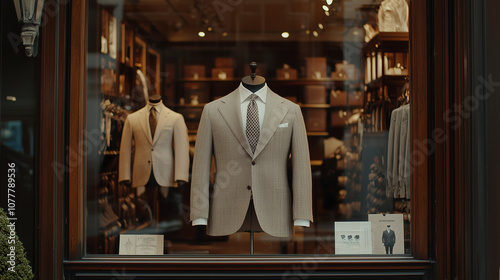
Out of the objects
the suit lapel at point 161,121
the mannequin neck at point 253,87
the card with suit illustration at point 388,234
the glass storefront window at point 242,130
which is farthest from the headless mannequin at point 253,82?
the card with suit illustration at point 388,234

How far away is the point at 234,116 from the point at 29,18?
128 cm

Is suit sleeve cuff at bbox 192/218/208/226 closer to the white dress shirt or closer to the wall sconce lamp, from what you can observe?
the white dress shirt

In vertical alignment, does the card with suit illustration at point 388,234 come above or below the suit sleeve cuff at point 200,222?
Result: below

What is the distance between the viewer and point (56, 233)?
3.32m

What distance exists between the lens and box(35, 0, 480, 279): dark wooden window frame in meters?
3.31

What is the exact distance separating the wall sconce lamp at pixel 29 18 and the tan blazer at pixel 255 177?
1.11 m

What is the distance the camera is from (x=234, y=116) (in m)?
3.42

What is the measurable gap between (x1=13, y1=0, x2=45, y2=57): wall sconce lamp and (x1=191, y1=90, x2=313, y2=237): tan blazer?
111cm

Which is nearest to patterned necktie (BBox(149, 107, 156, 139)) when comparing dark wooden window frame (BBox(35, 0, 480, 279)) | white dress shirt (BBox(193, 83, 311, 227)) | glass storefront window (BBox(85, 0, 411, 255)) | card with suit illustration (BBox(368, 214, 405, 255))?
glass storefront window (BBox(85, 0, 411, 255))

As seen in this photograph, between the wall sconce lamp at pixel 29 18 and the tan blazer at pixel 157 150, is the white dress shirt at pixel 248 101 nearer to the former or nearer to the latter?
the tan blazer at pixel 157 150

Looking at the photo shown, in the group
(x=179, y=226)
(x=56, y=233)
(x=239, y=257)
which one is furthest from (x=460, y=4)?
(x=56, y=233)

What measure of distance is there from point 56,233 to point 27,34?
3.74ft

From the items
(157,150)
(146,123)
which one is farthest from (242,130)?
(146,123)

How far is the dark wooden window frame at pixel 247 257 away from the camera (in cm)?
331
